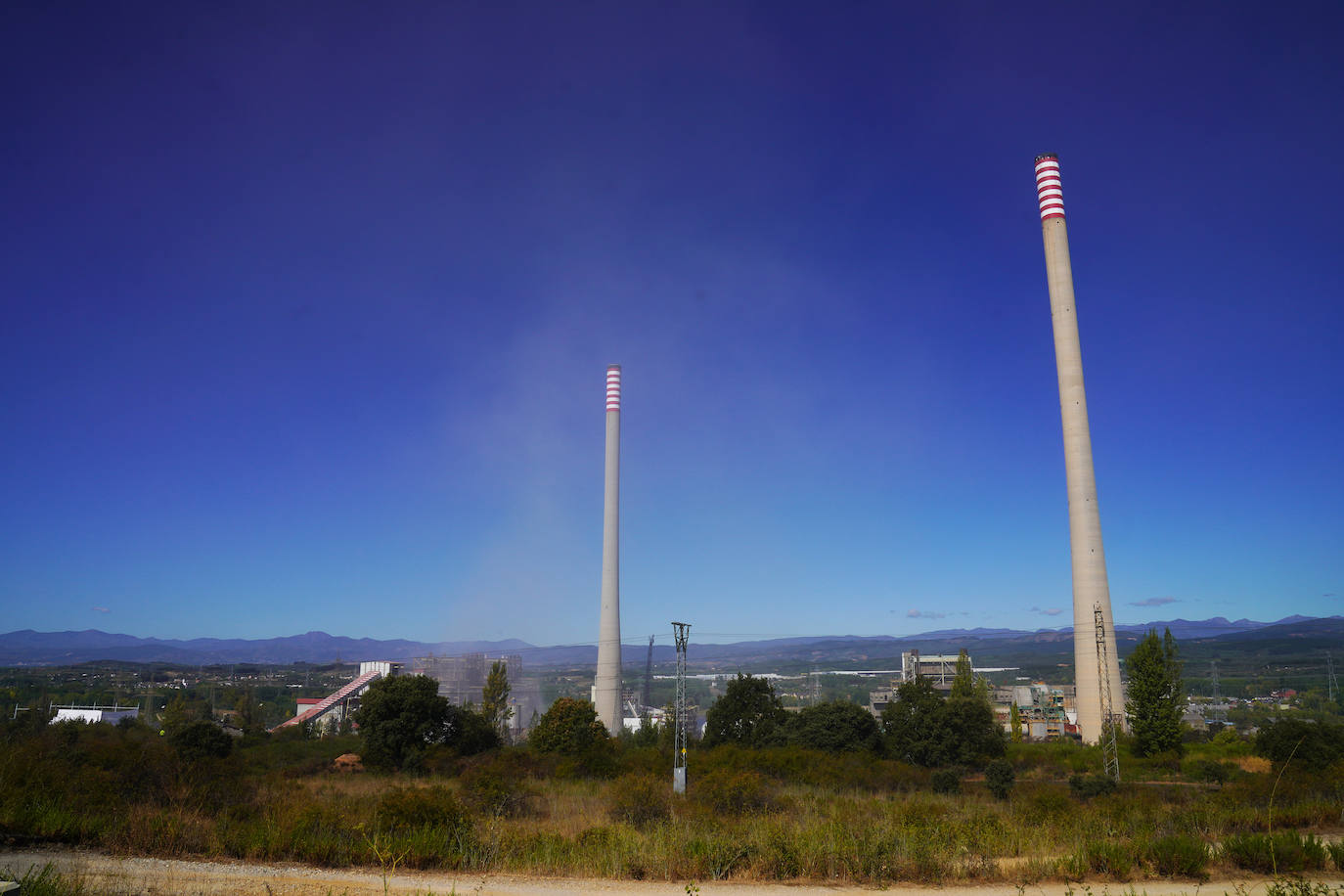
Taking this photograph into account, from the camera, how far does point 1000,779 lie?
26031 mm

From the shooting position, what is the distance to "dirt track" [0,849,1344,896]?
9531 mm

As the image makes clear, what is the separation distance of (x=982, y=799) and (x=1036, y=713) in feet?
197

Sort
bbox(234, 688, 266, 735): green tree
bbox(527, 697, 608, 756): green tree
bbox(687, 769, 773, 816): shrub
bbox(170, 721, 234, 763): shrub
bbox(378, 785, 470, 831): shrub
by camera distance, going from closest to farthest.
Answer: bbox(378, 785, 470, 831): shrub, bbox(687, 769, 773, 816): shrub, bbox(170, 721, 234, 763): shrub, bbox(527, 697, 608, 756): green tree, bbox(234, 688, 266, 735): green tree

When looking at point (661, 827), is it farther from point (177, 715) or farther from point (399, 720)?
point (177, 715)

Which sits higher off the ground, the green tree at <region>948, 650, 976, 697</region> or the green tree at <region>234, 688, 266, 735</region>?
the green tree at <region>948, 650, 976, 697</region>

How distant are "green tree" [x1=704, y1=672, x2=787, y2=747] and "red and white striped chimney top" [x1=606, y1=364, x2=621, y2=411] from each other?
83.6ft

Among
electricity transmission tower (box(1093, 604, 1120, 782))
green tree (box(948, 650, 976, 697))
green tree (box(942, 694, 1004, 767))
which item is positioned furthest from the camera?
green tree (box(948, 650, 976, 697))

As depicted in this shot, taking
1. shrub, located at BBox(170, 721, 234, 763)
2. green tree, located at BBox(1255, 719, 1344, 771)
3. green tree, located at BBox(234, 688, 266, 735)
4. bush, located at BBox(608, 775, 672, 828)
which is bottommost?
green tree, located at BBox(234, 688, 266, 735)

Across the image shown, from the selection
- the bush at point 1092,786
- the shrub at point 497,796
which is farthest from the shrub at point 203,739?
the bush at point 1092,786

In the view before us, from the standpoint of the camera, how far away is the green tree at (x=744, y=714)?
36688 mm

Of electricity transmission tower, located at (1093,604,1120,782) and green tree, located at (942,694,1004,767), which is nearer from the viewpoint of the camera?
electricity transmission tower, located at (1093,604,1120,782)

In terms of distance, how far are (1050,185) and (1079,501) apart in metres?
17.3

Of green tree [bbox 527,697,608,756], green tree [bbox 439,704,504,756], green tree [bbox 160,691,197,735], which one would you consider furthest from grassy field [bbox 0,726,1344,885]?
green tree [bbox 160,691,197,735]

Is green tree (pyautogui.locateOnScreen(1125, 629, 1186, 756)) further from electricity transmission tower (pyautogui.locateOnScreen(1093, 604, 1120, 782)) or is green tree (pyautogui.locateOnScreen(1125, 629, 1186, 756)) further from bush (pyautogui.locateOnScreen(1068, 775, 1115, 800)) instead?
bush (pyautogui.locateOnScreen(1068, 775, 1115, 800))
